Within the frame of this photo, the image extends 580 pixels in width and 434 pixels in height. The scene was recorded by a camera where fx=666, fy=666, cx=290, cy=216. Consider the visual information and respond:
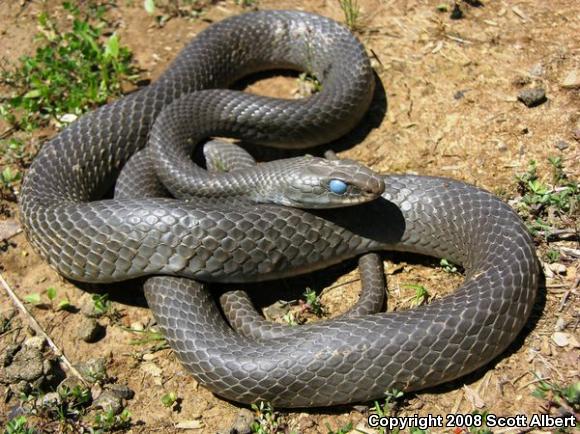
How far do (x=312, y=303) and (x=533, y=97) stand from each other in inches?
135

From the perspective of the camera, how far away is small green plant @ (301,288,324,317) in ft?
19.6

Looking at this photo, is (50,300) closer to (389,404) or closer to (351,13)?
(389,404)

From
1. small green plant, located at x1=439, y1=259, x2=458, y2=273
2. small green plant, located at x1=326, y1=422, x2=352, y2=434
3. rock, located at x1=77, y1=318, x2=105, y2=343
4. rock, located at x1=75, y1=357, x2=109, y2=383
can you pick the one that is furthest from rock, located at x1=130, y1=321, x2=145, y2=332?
small green plant, located at x1=439, y1=259, x2=458, y2=273

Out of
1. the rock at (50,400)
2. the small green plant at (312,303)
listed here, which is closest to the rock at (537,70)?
the small green plant at (312,303)

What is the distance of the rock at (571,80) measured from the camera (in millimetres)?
7320

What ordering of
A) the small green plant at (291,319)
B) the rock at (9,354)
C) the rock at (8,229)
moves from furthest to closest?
the rock at (8,229) < the small green plant at (291,319) < the rock at (9,354)

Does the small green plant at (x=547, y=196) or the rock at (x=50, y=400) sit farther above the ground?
the small green plant at (x=547, y=196)

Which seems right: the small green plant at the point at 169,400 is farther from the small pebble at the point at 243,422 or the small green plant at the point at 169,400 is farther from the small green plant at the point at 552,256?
the small green plant at the point at 552,256

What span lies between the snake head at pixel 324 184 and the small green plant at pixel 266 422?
1.88 m

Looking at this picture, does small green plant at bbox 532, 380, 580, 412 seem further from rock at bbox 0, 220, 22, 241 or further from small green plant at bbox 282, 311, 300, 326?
rock at bbox 0, 220, 22, 241

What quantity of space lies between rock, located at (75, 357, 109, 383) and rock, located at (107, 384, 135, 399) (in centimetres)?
12

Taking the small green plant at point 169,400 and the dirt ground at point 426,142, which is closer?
the dirt ground at point 426,142

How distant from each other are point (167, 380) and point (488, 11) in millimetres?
5980

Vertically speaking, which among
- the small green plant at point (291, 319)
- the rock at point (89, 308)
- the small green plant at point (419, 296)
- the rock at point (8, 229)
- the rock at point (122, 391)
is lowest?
the rock at point (122, 391)
